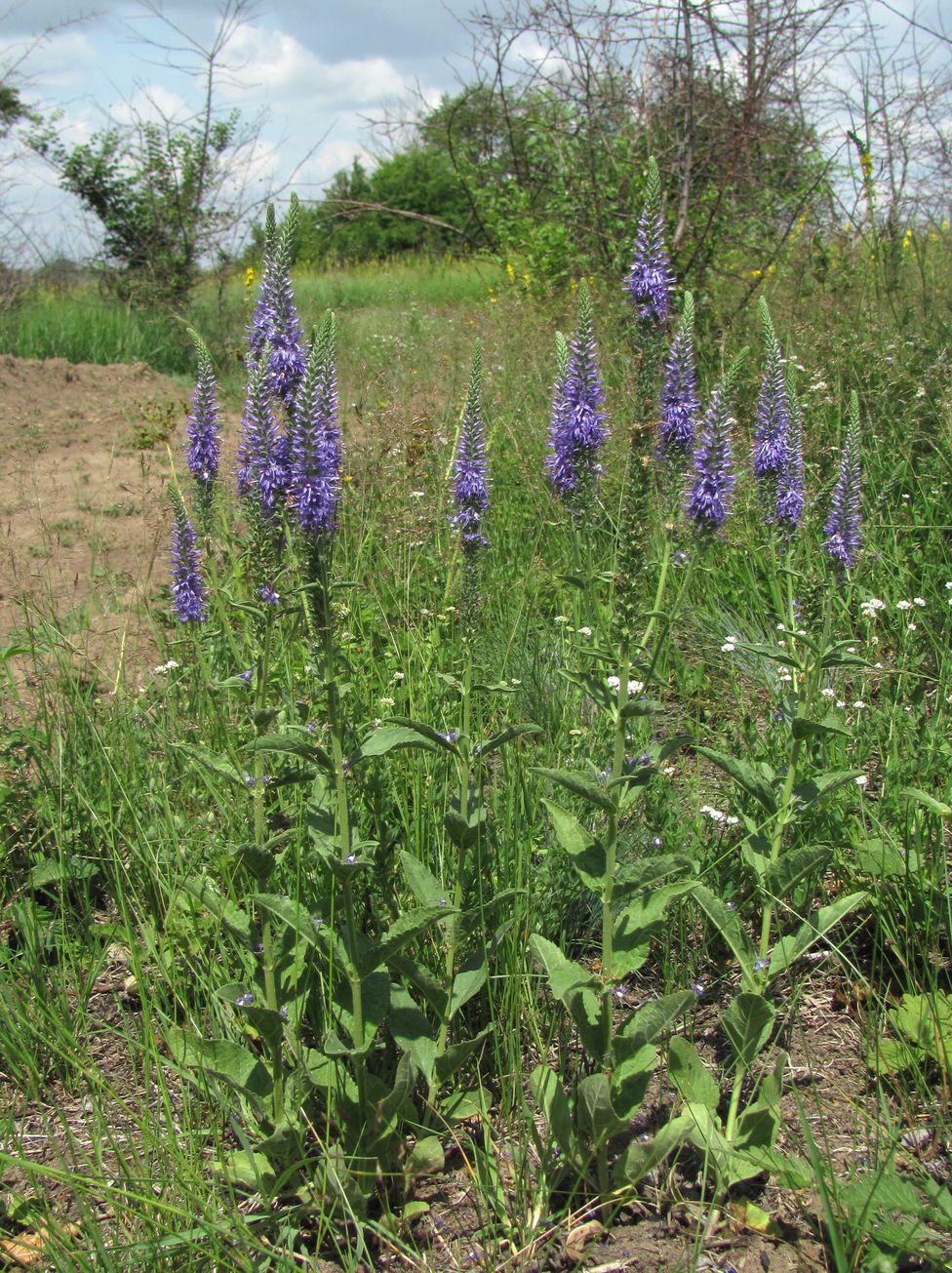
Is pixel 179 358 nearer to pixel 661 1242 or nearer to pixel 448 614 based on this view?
pixel 448 614

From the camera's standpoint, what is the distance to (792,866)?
194cm

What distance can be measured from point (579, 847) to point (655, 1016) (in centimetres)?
35

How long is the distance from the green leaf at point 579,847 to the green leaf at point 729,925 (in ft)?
0.65

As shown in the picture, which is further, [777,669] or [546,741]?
[777,669]

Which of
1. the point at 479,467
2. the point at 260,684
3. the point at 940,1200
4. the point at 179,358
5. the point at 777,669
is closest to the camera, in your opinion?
the point at 940,1200

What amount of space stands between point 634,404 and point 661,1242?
5.82ft

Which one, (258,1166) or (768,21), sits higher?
(768,21)

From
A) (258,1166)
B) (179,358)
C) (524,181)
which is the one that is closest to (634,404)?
(258,1166)

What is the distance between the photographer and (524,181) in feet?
29.5

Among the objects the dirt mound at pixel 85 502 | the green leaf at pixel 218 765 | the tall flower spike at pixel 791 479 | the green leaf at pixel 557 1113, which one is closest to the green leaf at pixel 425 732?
the green leaf at pixel 218 765

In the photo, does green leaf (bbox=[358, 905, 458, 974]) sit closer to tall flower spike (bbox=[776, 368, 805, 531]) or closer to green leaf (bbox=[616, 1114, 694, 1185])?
green leaf (bbox=[616, 1114, 694, 1185])

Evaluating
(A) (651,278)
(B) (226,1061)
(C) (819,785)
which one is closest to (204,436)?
(A) (651,278)

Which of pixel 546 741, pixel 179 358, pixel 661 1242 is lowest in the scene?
pixel 661 1242

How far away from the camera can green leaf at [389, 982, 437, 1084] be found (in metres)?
2.03
